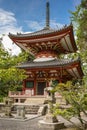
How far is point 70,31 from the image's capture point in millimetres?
24766

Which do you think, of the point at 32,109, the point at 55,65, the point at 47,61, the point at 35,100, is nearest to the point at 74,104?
the point at 32,109

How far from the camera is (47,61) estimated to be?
2716cm

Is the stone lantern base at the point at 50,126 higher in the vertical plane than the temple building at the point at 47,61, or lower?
lower

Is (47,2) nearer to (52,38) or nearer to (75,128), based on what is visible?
(52,38)

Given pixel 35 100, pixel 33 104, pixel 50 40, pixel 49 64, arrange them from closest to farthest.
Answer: pixel 33 104, pixel 35 100, pixel 49 64, pixel 50 40

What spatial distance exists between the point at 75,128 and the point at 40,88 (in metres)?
14.9

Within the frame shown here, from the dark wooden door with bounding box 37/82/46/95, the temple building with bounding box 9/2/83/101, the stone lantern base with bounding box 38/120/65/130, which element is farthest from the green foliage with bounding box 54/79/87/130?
the dark wooden door with bounding box 37/82/46/95

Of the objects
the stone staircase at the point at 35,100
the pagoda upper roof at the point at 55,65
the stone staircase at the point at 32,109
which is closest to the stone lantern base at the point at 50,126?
the stone staircase at the point at 32,109

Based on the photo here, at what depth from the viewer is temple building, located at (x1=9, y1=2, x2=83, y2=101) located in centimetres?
2494

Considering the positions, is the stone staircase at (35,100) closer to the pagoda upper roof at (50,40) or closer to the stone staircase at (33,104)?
the stone staircase at (33,104)

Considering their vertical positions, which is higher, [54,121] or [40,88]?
[40,88]

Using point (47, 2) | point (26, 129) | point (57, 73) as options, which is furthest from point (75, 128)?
point (47, 2)

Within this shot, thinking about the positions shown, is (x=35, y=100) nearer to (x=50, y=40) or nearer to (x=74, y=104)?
(x=50, y=40)

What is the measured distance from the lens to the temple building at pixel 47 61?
81.8 feet
